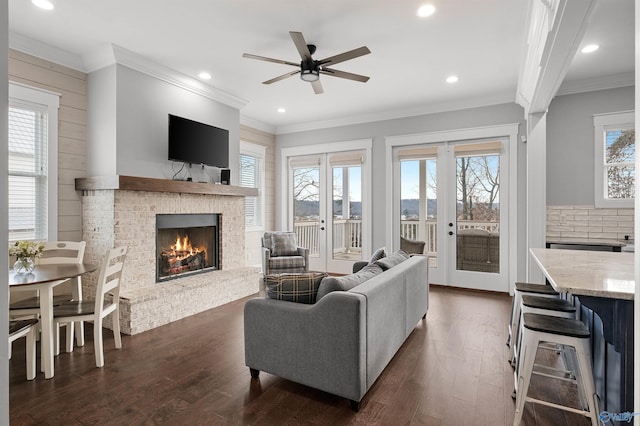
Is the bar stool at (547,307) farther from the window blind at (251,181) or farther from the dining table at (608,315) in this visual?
the window blind at (251,181)

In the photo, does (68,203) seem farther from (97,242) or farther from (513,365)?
(513,365)

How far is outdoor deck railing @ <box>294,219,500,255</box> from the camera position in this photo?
5389 millimetres

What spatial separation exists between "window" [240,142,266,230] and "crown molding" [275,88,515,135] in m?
0.82

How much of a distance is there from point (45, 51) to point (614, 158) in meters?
6.71

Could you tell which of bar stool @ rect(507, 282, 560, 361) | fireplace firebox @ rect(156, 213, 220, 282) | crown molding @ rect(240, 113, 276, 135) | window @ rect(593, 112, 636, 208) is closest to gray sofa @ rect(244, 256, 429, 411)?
bar stool @ rect(507, 282, 560, 361)

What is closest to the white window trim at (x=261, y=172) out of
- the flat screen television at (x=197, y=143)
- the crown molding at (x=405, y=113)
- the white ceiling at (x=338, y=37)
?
the crown molding at (x=405, y=113)

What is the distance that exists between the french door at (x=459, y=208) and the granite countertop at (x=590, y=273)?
8.43ft

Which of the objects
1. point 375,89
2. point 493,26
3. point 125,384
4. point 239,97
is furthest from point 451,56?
point 125,384

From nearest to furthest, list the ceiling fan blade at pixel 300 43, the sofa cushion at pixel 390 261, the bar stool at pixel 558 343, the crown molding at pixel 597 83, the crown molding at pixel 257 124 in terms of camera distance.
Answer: the bar stool at pixel 558 343
the ceiling fan blade at pixel 300 43
the sofa cushion at pixel 390 261
the crown molding at pixel 597 83
the crown molding at pixel 257 124

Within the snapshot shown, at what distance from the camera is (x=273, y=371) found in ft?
7.81

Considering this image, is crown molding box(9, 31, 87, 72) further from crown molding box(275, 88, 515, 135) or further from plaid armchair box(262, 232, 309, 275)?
crown molding box(275, 88, 515, 135)

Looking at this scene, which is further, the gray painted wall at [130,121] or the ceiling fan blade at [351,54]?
the gray painted wall at [130,121]

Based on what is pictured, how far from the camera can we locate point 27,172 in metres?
3.48

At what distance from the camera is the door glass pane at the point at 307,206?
673cm
